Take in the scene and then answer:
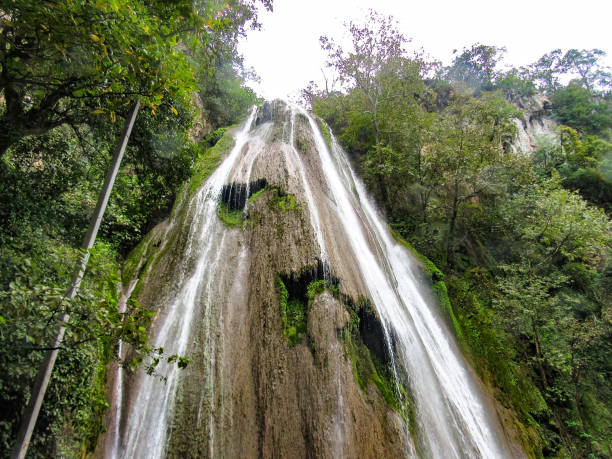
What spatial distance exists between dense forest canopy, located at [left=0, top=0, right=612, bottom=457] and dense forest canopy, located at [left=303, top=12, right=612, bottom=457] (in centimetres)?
8

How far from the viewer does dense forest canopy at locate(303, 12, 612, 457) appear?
352 inches

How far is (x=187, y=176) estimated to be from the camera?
22.7ft

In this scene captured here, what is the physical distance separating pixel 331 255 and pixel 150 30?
5.55 metres

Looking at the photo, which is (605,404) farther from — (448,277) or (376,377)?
(376,377)

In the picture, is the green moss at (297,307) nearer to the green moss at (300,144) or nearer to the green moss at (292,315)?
the green moss at (292,315)

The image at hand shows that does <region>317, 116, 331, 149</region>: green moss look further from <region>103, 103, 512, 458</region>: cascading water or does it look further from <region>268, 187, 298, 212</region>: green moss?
<region>268, 187, 298, 212</region>: green moss

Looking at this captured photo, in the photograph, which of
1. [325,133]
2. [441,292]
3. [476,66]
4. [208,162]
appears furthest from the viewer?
[476,66]

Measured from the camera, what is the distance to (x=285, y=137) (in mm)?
12625

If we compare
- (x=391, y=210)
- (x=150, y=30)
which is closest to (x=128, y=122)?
(x=150, y=30)

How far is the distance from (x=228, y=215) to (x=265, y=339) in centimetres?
434

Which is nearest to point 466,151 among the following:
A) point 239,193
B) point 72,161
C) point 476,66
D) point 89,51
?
point 239,193

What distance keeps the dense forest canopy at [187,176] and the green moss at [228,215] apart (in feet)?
5.42

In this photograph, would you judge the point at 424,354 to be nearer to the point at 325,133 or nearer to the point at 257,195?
the point at 257,195

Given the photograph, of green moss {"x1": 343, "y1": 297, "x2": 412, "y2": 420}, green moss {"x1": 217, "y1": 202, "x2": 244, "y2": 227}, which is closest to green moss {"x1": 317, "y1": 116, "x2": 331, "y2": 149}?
green moss {"x1": 217, "y1": 202, "x2": 244, "y2": 227}
